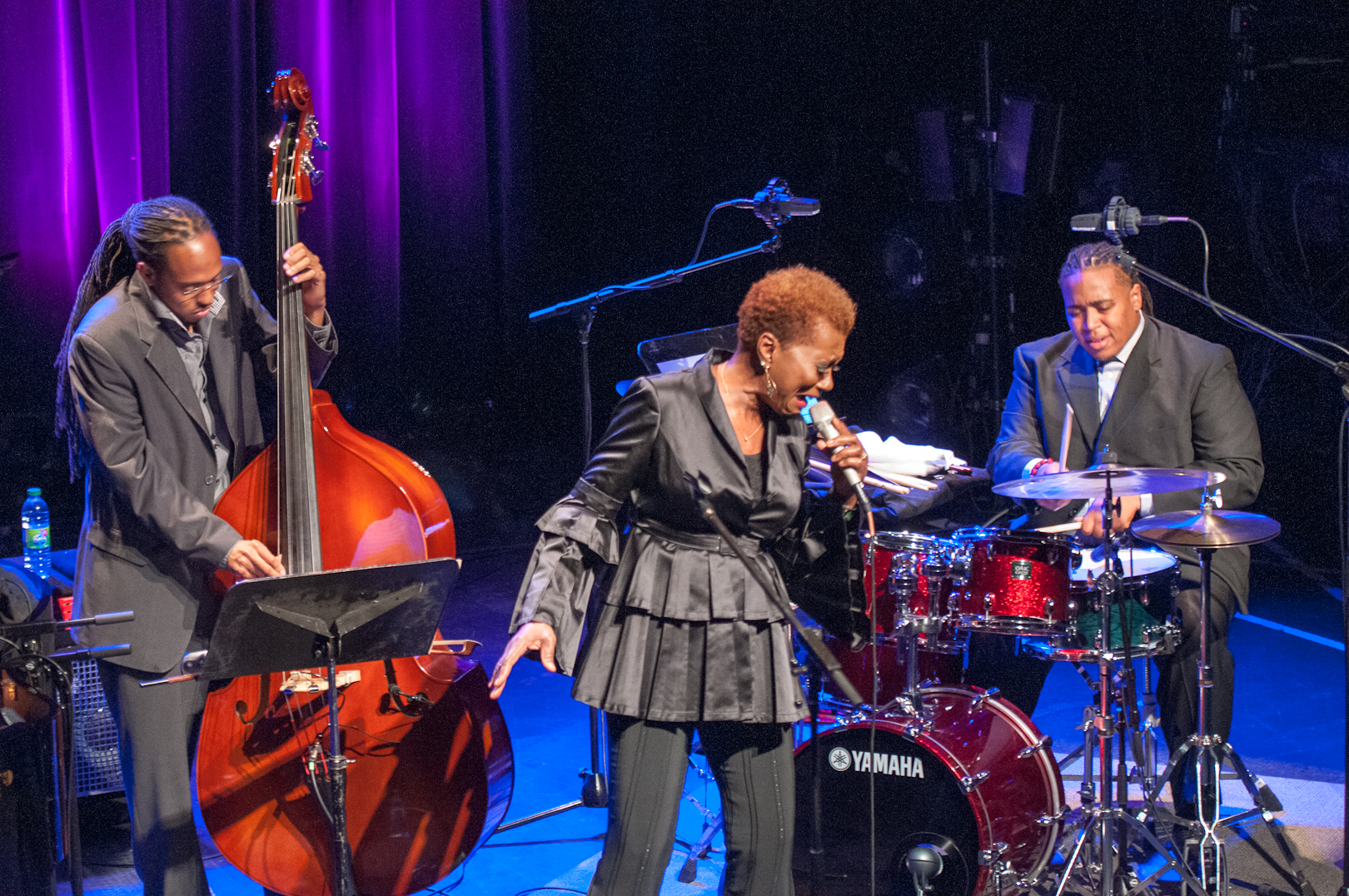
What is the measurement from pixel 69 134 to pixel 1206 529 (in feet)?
17.1

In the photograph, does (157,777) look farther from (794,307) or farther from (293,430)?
(794,307)

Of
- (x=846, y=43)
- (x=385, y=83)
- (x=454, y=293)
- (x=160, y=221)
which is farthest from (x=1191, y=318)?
(x=160, y=221)

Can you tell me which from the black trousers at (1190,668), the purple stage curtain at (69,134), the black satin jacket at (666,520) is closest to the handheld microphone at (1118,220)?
the black trousers at (1190,668)

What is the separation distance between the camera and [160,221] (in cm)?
284

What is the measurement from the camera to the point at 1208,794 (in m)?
3.81

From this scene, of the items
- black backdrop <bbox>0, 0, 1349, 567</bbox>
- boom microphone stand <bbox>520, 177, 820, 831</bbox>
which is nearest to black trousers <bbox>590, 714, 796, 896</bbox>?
boom microphone stand <bbox>520, 177, 820, 831</bbox>

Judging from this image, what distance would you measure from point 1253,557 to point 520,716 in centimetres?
503

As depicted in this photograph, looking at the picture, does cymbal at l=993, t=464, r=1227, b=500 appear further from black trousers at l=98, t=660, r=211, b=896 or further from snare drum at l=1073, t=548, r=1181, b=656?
black trousers at l=98, t=660, r=211, b=896

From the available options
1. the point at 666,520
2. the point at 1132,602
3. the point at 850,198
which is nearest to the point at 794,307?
the point at 666,520

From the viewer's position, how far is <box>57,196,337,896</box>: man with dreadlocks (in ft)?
9.20

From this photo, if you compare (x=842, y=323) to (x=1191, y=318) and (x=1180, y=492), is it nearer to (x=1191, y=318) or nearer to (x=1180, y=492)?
(x=1180, y=492)

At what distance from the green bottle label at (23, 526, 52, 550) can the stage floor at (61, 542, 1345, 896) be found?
1438 mm

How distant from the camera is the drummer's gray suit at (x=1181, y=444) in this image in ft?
13.2

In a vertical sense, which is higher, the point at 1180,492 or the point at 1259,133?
the point at 1259,133
